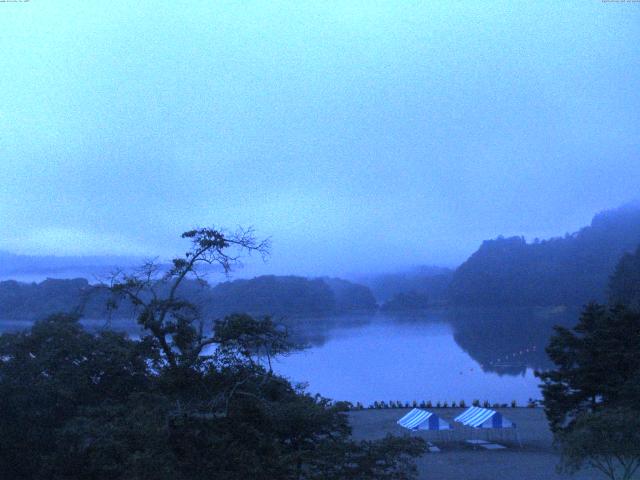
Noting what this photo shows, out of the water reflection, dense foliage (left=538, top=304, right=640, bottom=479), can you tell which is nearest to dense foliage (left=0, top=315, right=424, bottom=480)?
dense foliage (left=538, top=304, right=640, bottom=479)

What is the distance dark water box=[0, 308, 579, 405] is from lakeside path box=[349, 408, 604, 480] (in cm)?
315

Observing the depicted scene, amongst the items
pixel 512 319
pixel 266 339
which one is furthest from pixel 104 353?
pixel 512 319

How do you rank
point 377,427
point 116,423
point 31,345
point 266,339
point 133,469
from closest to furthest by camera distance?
point 133,469, point 116,423, point 266,339, point 31,345, point 377,427

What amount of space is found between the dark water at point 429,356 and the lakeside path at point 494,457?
3.15 metres

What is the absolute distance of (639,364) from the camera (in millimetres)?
12352

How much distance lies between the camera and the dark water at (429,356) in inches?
1009

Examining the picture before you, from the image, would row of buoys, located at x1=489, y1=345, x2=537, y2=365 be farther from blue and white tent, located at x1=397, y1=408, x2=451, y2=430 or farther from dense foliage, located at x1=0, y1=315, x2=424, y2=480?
dense foliage, located at x1=0, y1=315, x2=424, y2=480

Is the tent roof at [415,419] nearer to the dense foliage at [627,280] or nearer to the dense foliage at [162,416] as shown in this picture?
the dense foliage at [162,416]

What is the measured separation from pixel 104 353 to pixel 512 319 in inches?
2333

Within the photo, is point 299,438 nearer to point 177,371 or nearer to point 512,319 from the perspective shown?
point 177,371

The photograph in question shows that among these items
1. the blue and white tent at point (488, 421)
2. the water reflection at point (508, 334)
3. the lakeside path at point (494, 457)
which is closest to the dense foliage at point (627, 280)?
the water reflection at point (508, 334)

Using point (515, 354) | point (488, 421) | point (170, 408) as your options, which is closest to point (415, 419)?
point (488, 421)

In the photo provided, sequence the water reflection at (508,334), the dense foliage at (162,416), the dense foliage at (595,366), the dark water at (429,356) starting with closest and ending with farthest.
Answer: the dense foliage at (162,416)
the dense foliage at (595,366)
the dark water at (429,356)
the water reflection at (508,334)

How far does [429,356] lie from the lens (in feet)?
124
